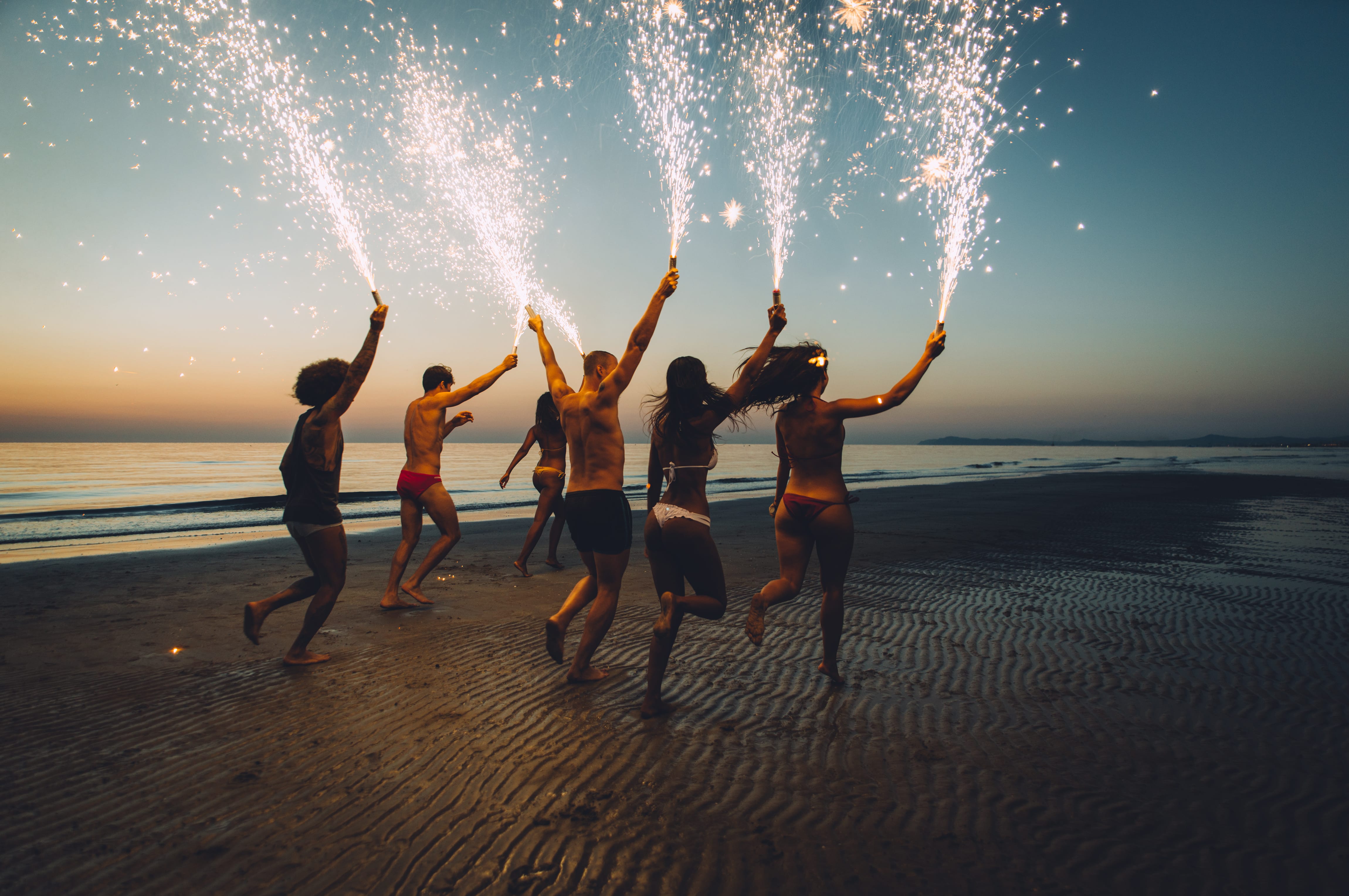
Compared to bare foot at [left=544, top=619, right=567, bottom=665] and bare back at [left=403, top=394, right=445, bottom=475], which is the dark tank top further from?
bare back at [left=403, top=394, right=445, bottom=475]

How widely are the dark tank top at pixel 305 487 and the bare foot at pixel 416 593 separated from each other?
8.00 feet

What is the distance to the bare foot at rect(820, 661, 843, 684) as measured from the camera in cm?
432

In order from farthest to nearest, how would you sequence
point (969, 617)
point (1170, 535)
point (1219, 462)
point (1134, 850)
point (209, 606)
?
point (1219, 462)
point (1170, 535)
point (209, 606)
point (969, 617)
point (1134, 850)


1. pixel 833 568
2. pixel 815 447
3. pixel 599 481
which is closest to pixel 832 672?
pixel 833 568

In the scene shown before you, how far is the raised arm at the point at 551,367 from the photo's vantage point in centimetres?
447

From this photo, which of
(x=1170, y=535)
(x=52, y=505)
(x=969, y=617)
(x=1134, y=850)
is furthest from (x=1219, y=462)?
(x=52, y=505)

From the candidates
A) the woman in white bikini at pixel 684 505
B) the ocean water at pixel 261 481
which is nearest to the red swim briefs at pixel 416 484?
the woman in white bikini at pixel 684 505

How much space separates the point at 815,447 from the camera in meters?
4.33

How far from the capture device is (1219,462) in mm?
53500

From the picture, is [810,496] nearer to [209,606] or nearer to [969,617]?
[969,617]

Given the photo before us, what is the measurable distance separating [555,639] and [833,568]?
1.97m

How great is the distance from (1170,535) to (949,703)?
37.0 ft

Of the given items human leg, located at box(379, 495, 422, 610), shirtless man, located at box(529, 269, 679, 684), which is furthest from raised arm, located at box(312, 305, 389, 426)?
human leg, located at box(379, 495, 422, 610)

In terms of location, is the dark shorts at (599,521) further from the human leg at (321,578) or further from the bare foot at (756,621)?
the human leg at (321,578)
